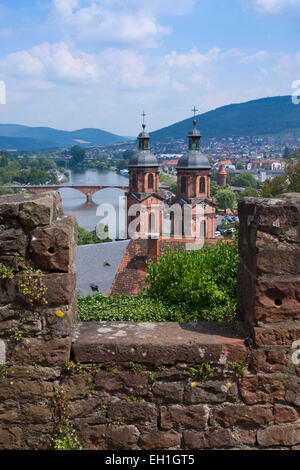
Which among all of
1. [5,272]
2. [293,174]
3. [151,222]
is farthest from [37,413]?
[151,222]

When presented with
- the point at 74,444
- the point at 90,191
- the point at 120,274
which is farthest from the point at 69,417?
the point at 90,191

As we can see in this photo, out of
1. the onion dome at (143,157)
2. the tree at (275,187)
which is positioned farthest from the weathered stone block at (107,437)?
the onion dome at (143,157)

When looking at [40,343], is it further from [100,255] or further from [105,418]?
[100,255]

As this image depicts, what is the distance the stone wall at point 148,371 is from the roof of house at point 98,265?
1441cm

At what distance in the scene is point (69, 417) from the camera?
3072mm

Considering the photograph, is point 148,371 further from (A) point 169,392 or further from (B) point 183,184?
(B) point 183,184

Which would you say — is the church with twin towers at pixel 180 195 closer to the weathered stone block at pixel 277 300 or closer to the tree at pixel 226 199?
the tree at pixel 226 199

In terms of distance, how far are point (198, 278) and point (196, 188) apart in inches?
1586

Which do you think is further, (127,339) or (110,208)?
(110,208)

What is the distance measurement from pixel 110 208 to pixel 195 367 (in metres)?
85.1

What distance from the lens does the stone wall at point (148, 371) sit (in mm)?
3025

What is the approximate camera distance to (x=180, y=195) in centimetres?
4653

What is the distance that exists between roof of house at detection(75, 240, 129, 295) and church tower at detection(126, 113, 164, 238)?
2292 cm

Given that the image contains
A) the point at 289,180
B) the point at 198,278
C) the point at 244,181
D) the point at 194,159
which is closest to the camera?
the point at 198,278
